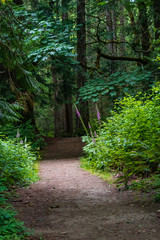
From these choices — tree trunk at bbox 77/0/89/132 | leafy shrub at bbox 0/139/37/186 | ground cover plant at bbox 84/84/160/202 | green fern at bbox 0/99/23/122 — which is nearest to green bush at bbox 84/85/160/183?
ground cover plant at bbox 84/84/160/202

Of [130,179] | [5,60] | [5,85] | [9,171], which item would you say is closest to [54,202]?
[9,171]

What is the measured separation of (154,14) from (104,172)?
6.45m

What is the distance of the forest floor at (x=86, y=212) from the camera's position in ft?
9.76

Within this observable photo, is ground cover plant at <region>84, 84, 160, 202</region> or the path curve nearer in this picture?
the path curve

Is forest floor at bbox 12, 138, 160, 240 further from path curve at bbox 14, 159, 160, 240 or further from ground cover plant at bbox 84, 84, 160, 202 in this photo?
ground cover plant at bbox 84, 84, 160, 202

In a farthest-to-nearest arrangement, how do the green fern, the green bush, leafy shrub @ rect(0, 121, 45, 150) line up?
leafy shrub @ rect(0, 121, 45, 150)
the green fern
the green bush

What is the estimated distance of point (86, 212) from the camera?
150 inches

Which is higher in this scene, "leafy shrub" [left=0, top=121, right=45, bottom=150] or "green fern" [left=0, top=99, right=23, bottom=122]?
"green fern" [left=0, top=99, right=23, bottom=122]

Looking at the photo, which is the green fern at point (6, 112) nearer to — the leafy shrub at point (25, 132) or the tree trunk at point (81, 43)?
the leafy shrub at point (25, 132)

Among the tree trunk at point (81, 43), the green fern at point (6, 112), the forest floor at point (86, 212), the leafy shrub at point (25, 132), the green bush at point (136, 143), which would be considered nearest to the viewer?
the forest floor at point (86, 212)

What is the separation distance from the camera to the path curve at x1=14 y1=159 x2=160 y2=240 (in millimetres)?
2979

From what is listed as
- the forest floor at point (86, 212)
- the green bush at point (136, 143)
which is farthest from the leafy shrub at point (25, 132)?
the forest floor at point (86, 212)

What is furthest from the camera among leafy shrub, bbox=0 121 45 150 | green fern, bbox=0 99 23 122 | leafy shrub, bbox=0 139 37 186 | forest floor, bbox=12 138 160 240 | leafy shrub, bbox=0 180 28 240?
leafy shrub, bbox=0 121 45 150

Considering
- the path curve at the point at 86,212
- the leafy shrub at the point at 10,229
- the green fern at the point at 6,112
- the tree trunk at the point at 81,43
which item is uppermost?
the tree trunk at the point at 81,43
